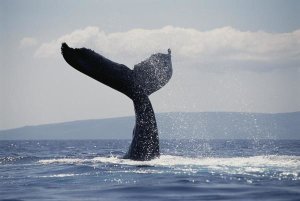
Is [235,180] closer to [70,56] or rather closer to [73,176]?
[73,176]

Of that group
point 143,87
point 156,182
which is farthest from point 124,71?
point 156,182

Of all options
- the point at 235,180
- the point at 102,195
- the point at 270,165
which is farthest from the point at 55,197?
the point at 270,165

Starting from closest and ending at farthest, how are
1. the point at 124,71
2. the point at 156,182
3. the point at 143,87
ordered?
1. the point at 156,182
2. the point at 124,71
3. the point at 143,87

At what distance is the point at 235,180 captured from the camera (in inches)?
296

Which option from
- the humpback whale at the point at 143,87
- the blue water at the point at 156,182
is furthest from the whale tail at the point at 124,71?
the blue water at the point at 156,182

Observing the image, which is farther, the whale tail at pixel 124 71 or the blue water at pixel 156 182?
the whale tail at pixel 124 71

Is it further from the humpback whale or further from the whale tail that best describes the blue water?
the whale tail

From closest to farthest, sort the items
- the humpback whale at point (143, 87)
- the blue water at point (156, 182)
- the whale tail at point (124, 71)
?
the blue water at point (156, 182) → the whale tail at point (124, 71) → the humpback whale at point (143, 87)

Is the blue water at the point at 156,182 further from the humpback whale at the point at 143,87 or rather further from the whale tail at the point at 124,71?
the whale tail at the point at 124,71

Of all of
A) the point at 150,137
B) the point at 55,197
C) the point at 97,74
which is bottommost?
the point at 55,197

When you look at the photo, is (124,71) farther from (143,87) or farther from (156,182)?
(156,182)

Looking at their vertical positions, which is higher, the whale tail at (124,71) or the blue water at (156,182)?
the whale tail at (124,71)

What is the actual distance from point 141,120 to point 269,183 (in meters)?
4.04

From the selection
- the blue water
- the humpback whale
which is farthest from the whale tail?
the blue water
